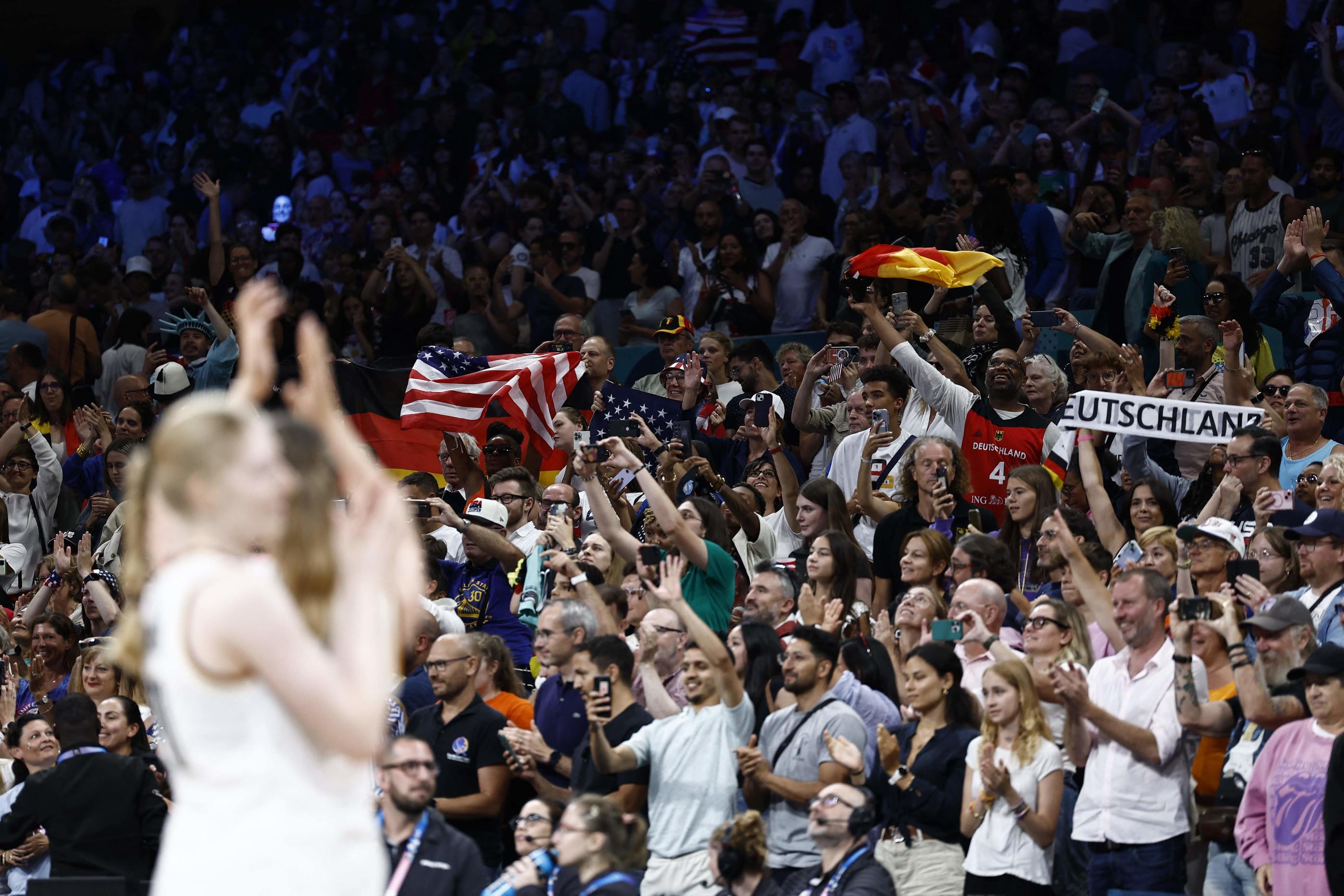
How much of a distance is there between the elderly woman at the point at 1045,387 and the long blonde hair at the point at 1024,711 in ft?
11.6

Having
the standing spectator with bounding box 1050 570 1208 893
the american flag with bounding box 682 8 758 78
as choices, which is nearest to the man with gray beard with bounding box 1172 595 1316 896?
the standing spectator with bounding box 1050 570 1208 893

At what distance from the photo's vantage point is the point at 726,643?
8.57 m

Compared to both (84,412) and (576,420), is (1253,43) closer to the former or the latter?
(576,420)

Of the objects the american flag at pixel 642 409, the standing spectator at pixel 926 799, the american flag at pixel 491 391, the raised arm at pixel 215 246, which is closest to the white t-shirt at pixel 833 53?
the american flag at pixel 491 391

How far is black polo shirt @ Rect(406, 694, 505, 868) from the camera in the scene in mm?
8281

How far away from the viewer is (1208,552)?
790cm

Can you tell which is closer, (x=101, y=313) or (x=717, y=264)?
(x=717, y=264)

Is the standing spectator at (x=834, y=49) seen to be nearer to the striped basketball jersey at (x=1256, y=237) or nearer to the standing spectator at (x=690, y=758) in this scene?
the striped basketball jersey at (x=1256, y=237)

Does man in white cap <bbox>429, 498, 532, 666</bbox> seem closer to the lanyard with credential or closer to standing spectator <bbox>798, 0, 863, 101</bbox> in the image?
the lanyard with credential

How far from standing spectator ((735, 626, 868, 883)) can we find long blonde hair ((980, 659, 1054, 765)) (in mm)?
667

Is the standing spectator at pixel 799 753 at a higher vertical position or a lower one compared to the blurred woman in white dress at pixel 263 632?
lower

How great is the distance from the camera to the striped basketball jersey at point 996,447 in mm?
10211

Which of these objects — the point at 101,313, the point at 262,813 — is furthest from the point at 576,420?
the point at 262,813

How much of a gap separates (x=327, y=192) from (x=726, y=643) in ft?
36.6
